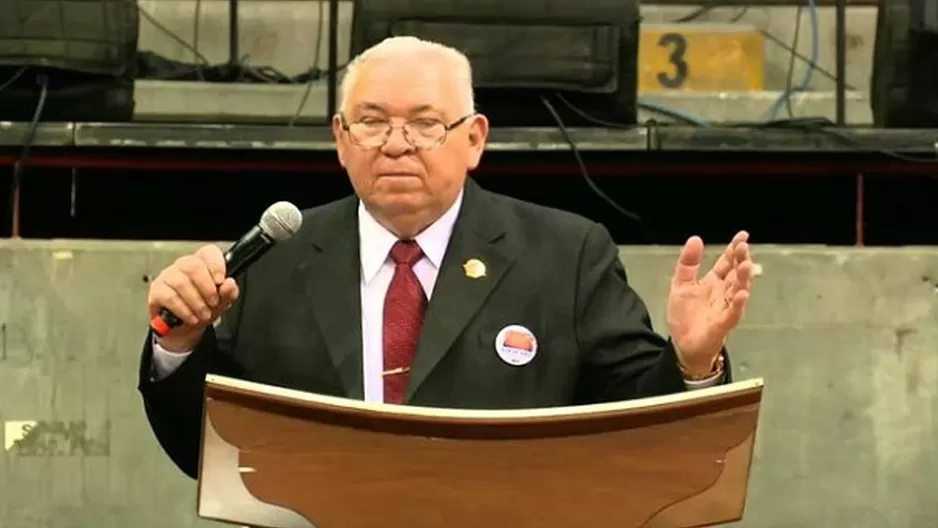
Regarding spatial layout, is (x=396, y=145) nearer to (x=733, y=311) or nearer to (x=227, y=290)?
(x=227, y=290)

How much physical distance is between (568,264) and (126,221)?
1.96m

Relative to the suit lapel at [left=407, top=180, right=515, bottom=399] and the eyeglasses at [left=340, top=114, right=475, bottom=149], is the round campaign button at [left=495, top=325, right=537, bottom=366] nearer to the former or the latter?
the suit lapel at [left=407, top=180, right=515, bottom=399]

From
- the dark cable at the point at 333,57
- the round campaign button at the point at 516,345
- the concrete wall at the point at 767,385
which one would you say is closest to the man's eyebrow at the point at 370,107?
the round campaign button at the point at 516,345

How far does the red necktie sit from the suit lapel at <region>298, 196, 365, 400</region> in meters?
0.04

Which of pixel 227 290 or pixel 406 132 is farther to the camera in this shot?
pixel 406 132

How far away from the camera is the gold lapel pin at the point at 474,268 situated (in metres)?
1.88

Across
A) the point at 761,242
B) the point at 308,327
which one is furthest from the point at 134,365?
the point at 761,242

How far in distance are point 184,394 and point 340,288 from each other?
0.27 m

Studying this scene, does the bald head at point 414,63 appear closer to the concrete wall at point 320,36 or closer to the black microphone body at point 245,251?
the black microphone body at point 245,251

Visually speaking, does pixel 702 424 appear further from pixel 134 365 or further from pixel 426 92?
pixel 134 365

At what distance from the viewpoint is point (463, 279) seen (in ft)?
6.15

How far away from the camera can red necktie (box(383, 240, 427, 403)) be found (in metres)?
1.82

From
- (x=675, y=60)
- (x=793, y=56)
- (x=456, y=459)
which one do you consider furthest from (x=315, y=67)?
(x=456, y=459)

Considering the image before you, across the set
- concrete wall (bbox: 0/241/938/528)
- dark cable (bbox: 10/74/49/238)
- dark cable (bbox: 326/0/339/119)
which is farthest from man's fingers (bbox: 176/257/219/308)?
dark cable (bbox: 326/0/339/119)
